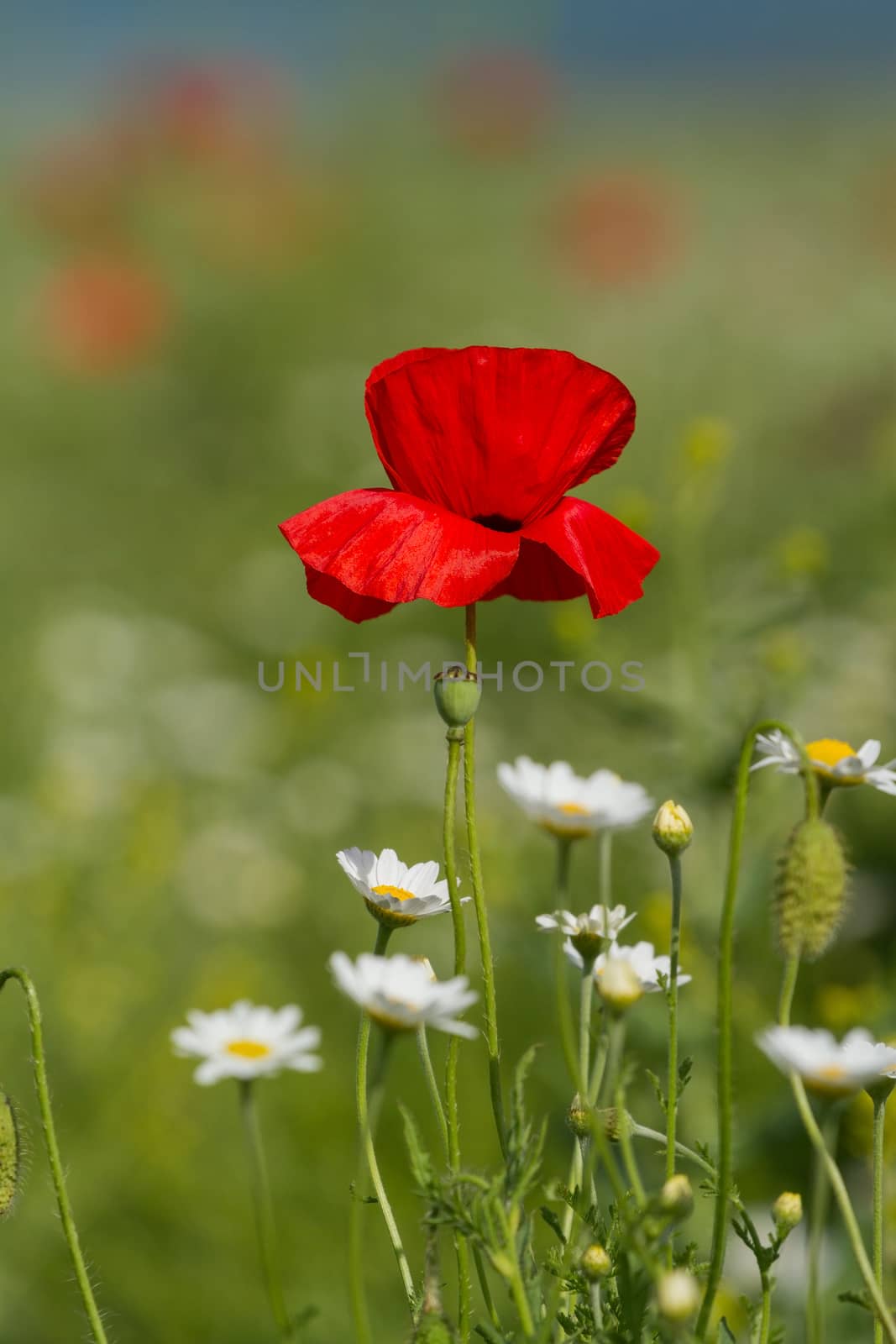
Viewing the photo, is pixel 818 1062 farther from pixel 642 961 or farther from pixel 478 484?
pixel 478 484

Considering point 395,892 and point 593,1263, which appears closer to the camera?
point 593,1263

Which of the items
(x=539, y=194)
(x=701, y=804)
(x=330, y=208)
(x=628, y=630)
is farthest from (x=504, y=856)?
(x=539, y=194)

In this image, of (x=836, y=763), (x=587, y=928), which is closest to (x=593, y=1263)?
(x=587, y=928)

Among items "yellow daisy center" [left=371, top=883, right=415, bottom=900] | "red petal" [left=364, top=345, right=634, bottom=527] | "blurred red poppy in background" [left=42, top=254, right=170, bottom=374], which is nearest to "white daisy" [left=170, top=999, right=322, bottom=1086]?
"yellow daisy center" [left=371, top=883, right=415, bottom=900]

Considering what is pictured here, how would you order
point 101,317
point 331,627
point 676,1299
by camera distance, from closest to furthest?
point 676,1299 < point 331,627 < point 101,317

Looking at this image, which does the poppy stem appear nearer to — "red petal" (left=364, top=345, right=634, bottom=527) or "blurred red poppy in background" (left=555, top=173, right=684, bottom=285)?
"red petal" (left=364, top=345, right=634, bottom=527)

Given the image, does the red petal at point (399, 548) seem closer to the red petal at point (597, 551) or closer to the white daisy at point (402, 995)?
the red petal at point (597, 551)

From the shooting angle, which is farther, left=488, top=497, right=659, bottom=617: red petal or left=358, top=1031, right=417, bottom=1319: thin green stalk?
left=488, top=497, right=659, bottom=617: red petal
